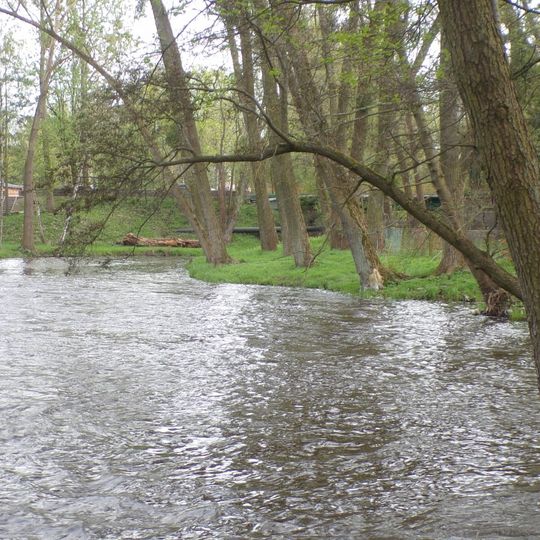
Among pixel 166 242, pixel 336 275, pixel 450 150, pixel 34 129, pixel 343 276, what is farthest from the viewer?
pixel 166 242

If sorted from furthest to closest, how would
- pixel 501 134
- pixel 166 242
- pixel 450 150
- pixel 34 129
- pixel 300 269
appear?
1. pixel 166 242
2. pixel 34 129
3. pixel 300 269
4. pixel 450 150
5. pixel 501 134

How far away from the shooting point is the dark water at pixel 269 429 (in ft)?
19.4

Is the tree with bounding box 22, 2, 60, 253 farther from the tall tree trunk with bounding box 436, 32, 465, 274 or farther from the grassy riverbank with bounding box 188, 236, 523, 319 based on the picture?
the tall tree trunk with bounding box 436, 32, 465, 274

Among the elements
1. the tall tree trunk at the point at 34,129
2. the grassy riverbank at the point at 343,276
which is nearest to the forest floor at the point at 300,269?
the grassy riverbank at the point at 343,276

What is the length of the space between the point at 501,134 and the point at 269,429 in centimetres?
426

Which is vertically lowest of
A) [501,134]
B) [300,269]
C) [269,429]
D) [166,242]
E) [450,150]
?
[269,429]

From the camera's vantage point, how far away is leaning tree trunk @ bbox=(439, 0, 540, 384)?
16.6 feet

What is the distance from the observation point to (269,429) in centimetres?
827

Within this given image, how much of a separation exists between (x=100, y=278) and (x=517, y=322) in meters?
15.9

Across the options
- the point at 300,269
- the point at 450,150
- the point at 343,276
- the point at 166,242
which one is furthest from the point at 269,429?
the point at 166,242

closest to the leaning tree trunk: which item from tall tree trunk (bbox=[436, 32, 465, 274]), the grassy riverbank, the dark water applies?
the dark water

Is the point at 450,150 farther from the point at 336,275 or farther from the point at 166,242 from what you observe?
the point at 166,242

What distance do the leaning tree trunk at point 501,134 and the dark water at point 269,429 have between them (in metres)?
1.92

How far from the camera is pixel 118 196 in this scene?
989 centimetres
